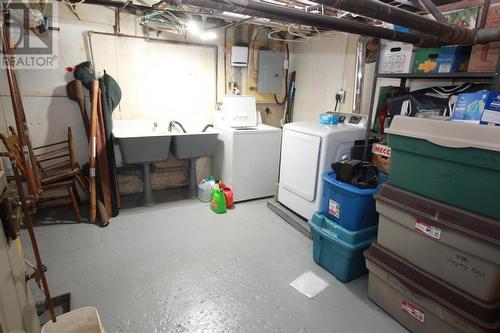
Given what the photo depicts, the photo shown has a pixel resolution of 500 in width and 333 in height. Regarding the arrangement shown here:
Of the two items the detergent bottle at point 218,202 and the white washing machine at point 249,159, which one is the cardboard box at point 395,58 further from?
the detergent bottle at point 218,202

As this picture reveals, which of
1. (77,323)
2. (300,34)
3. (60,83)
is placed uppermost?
(300,34)

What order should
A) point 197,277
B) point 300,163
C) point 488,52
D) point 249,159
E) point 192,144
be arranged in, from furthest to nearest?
point 249,159 → point 192,144 → point 300,163 → point 197,277 → point 488,52

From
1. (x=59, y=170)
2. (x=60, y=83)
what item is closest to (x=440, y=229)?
(x=59, y=170)

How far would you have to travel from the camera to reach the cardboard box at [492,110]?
1.49 metres

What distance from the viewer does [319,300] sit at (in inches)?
77.2

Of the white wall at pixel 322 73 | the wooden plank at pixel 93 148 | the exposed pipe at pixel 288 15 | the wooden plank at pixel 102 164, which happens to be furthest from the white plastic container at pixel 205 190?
the exposed pipe at pixel 288 15

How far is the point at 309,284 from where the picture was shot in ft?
6.91

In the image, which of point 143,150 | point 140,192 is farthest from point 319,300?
point 140,192

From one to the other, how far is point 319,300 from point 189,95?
2798 millimetres

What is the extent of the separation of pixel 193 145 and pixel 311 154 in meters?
1.40

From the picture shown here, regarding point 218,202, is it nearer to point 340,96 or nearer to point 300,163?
point 300,163

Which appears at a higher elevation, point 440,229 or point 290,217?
point 440,229

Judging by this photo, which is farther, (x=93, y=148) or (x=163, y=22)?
(x=163, y=22)

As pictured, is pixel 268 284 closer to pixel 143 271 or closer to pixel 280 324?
pixel 280 324
